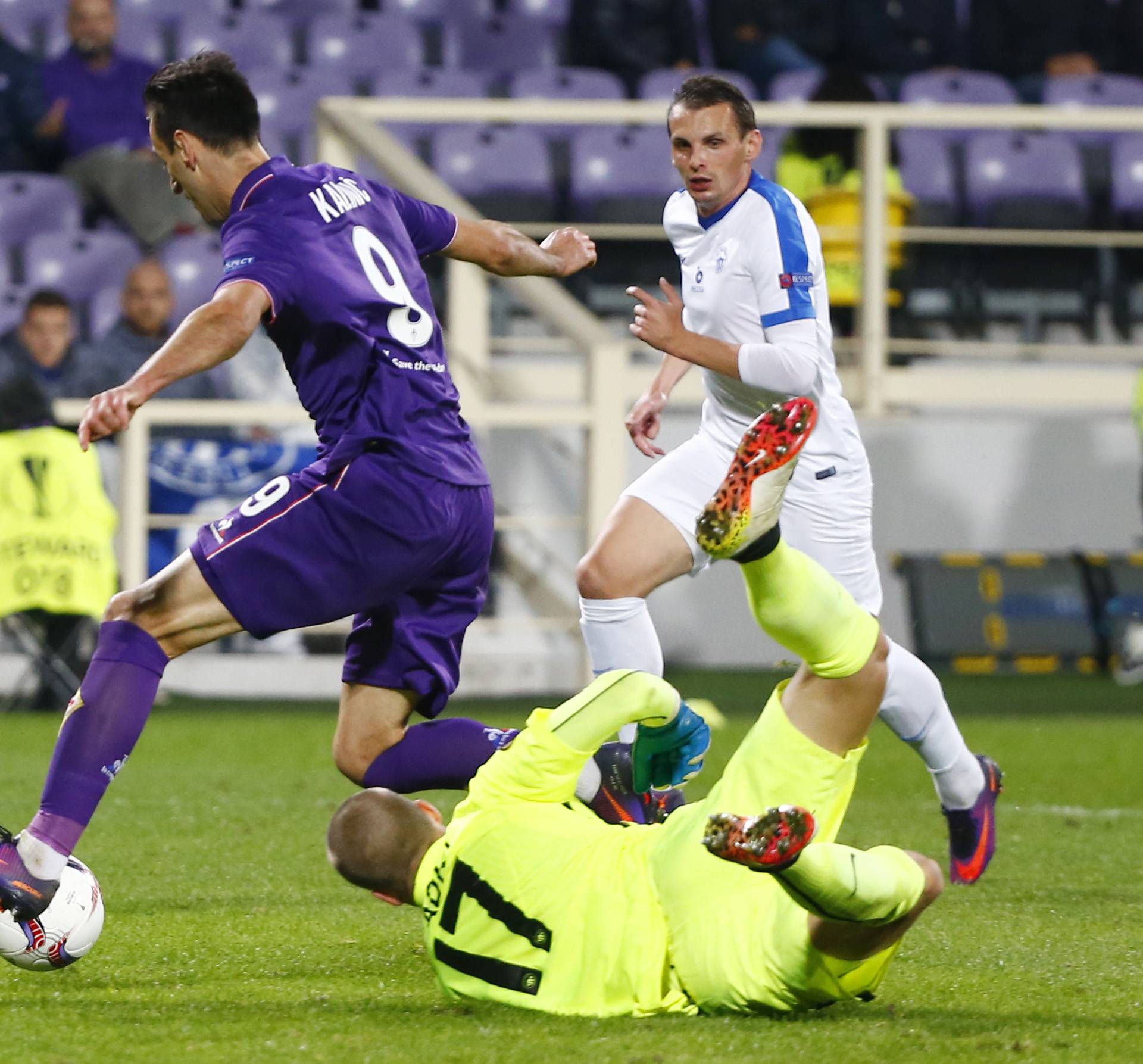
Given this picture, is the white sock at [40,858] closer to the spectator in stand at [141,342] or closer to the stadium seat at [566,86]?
the spectator in stand at [141,342]

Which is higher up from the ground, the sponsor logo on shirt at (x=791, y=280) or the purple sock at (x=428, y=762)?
the sponsor logo on shirt at (x=791, y=280)

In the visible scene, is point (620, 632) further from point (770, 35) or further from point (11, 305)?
point (770, 35)

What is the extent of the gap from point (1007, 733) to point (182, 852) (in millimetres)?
4166

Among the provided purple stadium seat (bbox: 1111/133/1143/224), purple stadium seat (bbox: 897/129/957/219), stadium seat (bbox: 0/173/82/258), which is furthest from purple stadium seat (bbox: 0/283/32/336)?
purple stadium seat (bbox: 1111/133/1143/224)

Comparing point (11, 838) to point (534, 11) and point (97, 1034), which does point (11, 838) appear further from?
point (534, 11)

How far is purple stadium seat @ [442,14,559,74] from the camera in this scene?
13.2m

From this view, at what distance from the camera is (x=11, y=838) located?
365cm

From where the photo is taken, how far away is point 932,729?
4.51m

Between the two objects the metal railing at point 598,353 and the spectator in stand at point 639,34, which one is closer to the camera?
the metal railing at point 598,353

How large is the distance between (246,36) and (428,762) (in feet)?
31.3

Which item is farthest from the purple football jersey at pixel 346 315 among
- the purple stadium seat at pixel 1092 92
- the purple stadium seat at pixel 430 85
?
the purple stadium seat at pixel 1092 92

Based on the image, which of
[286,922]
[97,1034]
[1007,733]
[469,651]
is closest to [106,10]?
[469,651]

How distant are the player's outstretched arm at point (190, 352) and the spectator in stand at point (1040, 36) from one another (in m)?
10.4

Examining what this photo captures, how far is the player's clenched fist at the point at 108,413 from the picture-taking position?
11.3ft
